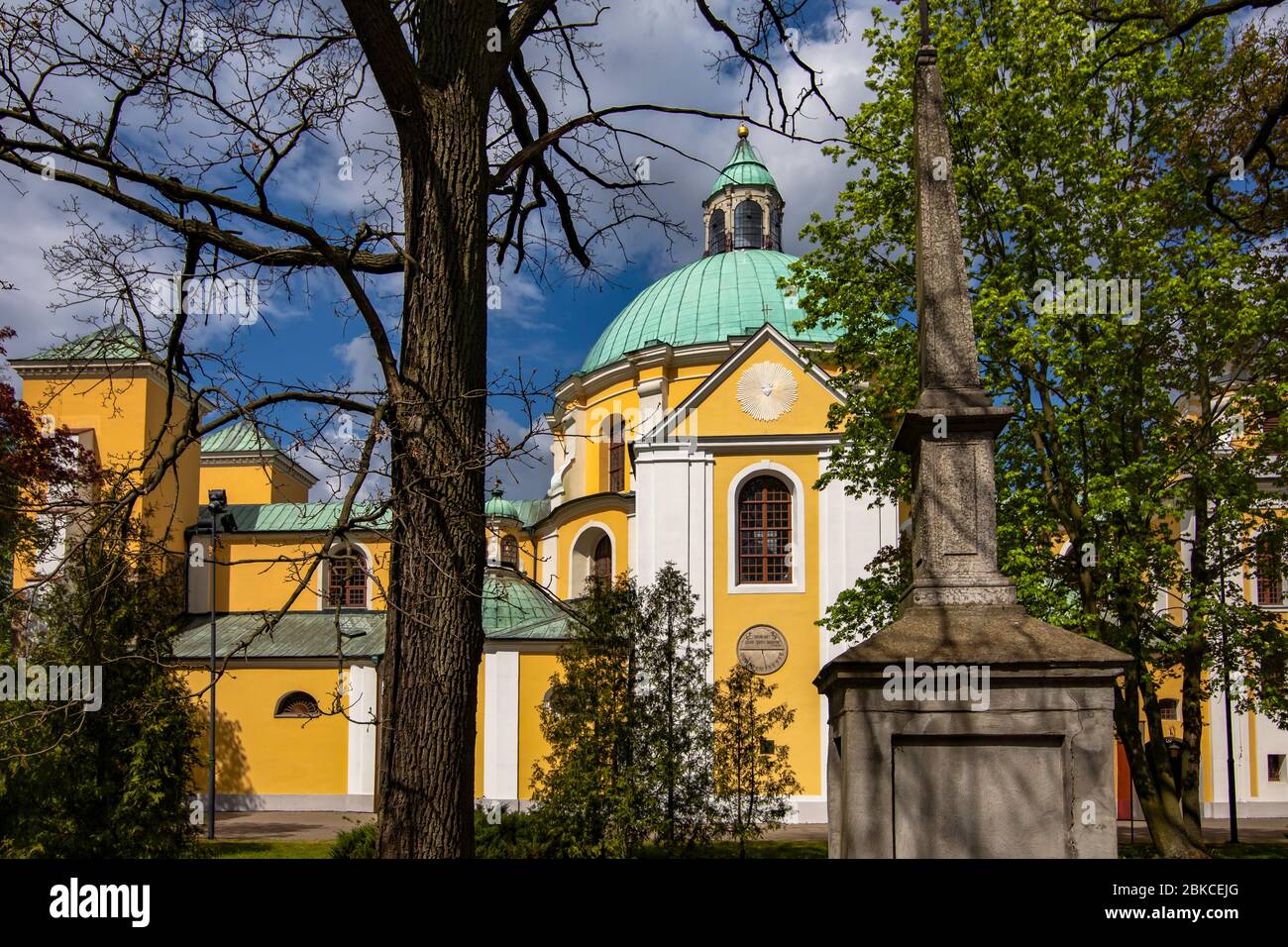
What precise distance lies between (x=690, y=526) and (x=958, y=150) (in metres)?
12.7

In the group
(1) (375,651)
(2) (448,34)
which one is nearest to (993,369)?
(2) (448,34)

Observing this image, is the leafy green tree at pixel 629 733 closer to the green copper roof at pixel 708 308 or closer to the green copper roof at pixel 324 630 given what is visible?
the green copper roof at pixel 324 630

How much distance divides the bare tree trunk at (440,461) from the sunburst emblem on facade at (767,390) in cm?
2137

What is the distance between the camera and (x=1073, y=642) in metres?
6.15

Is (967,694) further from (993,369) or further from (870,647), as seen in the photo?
(993,369)

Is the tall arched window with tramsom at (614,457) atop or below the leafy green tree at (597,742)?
atop

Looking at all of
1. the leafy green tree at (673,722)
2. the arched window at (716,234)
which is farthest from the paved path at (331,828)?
the arched window at (716,234)

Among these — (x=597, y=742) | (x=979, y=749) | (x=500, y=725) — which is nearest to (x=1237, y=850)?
(x=597, y=742)

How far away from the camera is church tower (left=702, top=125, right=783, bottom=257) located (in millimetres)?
38281

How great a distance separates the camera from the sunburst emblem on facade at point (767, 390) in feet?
89.8

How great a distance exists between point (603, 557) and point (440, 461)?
2642 cm

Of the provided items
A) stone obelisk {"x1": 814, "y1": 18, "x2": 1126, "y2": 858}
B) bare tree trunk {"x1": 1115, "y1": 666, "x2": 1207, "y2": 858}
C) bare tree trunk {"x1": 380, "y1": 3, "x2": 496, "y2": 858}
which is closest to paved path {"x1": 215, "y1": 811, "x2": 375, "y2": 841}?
bare tree trunk {"x1": 1115, "y1": 666, "x2": 1207, "y2": 858}

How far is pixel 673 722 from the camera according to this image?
16703 mm

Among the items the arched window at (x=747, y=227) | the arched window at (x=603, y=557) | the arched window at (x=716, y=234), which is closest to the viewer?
the arched window at (x=603, y=557)
